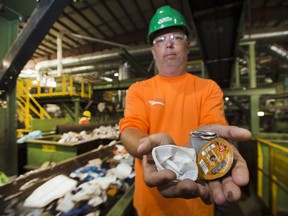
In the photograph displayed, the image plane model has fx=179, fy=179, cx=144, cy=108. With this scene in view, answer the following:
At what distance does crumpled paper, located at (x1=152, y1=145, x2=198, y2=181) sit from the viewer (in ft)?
2.65

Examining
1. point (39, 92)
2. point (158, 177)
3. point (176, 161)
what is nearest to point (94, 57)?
point (39, 92)

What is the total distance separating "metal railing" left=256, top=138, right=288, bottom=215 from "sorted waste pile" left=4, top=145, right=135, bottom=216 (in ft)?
6.58

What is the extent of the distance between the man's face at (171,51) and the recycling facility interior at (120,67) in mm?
769

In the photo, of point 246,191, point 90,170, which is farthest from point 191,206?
point 246,191

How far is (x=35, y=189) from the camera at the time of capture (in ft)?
5.20

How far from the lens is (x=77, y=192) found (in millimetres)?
1552

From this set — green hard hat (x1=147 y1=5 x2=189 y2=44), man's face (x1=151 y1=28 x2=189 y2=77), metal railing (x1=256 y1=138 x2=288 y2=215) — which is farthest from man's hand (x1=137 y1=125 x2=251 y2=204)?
metal railing (x1=256 y1=138 x2=288 y2=215)

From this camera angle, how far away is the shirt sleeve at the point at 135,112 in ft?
3.69

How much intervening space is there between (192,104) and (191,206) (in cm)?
63

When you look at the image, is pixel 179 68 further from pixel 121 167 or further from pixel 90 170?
pixel 90 170

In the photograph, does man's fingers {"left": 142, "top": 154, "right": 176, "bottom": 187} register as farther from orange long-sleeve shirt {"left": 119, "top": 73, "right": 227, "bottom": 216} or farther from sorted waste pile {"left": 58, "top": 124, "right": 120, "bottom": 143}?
sorted waste pile {"left": 58, "top": 124, "right": 120, "bottom": 143}

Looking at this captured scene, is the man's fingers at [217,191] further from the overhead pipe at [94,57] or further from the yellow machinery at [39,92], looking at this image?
the overhead pipe at [94,57]

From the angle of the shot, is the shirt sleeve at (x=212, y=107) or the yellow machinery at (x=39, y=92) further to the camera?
the yellow machinery at (x=39, y=92)

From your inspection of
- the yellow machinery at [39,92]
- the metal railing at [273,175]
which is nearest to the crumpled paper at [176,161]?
the metal railing at [273,175]
